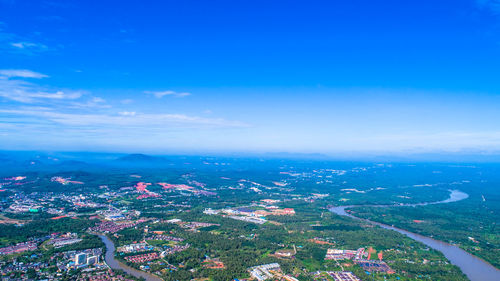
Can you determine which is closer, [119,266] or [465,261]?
[119,266]

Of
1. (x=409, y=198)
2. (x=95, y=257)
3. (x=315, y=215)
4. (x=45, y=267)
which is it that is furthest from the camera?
(x=409, y=198)

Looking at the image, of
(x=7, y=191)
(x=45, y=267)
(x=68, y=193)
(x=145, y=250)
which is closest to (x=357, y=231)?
(x=145, y=250)

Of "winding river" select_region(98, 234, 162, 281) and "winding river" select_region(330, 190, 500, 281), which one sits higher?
"winding river" select_region(98, 234, 162, 281)

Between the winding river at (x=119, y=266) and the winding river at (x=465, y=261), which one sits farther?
the winding river at (x=465, y=261)

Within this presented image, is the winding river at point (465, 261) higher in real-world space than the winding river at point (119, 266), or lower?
lower

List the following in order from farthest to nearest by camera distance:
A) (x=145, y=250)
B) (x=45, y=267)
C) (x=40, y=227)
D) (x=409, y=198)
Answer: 1. (x=409, y=198)
2. (x=40, y=227)
3. (x=145, y=250)
4. (x=45, y=267)

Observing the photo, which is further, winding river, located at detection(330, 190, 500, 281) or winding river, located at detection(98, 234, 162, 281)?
winding river, located at detection(330, 190, 500, 281)

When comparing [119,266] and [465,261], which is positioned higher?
[119,266]

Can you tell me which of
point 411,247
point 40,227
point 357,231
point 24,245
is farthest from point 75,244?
point 411,247

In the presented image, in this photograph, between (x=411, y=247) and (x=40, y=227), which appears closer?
(x=411, y=247)

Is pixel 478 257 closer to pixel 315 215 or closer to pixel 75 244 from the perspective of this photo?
pixel 315 215
